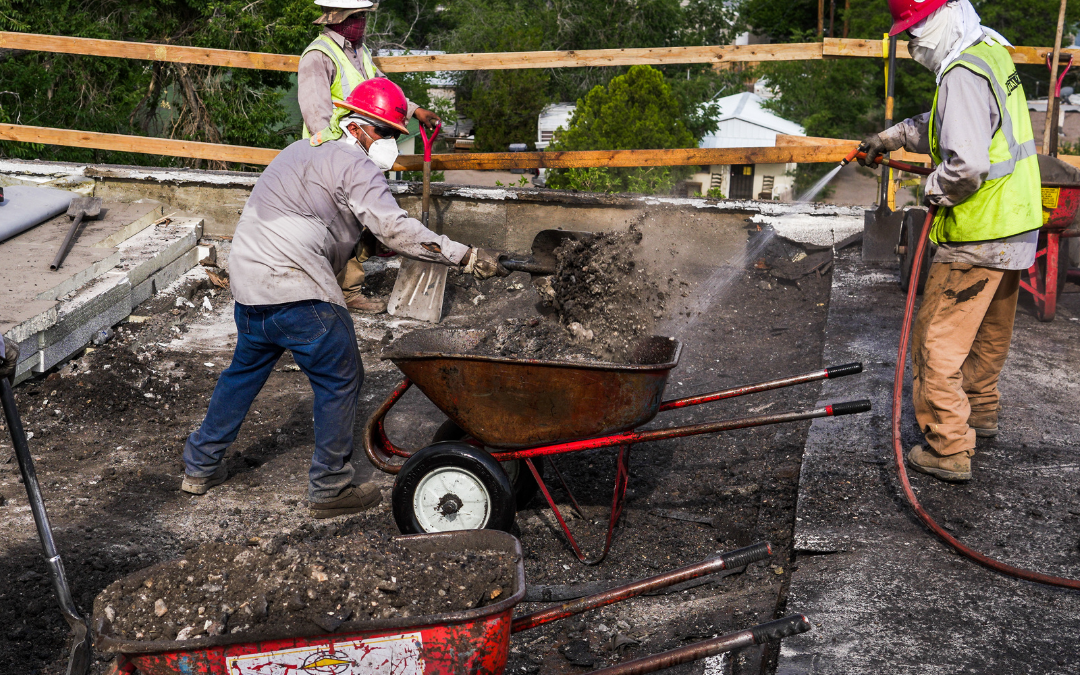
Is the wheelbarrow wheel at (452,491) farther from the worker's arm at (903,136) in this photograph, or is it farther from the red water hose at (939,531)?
the worker's arm at (903,136)

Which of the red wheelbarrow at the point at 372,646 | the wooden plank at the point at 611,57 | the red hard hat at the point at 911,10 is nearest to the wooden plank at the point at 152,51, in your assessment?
the wooden plank at the point at 611,57

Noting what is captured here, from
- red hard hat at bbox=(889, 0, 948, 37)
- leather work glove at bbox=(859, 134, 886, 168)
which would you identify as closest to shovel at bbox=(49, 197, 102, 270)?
leather work glove at bbox=(859, 134, 886, 168)

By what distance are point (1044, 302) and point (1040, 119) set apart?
2570cm

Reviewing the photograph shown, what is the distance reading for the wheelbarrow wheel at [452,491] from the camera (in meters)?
3.49

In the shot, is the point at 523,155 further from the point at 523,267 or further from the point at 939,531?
the point at 939,531

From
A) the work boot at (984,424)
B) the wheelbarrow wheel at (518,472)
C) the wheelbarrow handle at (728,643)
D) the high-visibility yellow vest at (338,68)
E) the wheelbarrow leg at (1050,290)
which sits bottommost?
the wheelbarrow wheel at (518,472)

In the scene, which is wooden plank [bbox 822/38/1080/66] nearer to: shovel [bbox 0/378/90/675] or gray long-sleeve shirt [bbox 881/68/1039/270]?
gray long-sleeve shirt [bbox 881/68/1039/270]

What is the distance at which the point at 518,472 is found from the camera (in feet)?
13.0

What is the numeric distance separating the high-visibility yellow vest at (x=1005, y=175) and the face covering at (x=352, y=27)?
13.2 ft

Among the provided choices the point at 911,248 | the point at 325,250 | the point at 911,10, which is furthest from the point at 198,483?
the point at 911,248

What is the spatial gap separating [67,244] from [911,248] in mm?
5877

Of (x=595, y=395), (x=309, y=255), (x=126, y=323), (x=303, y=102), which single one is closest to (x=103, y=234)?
(x=126, y=323)

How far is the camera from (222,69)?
11781mm

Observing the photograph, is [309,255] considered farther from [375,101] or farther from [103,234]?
[103,234]
